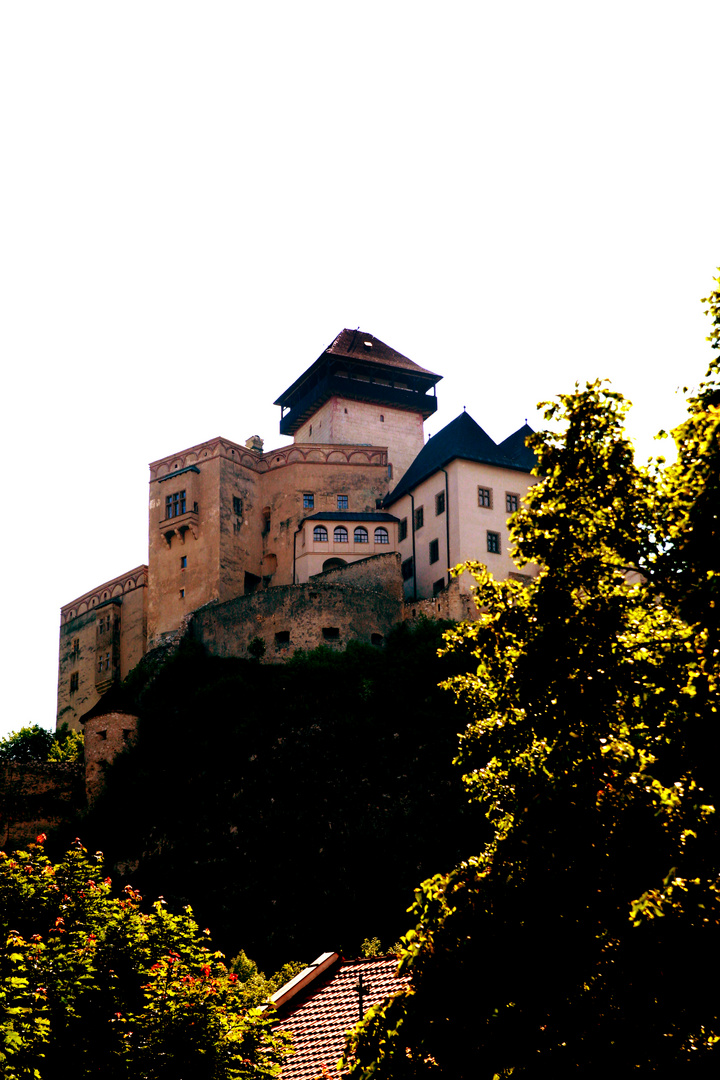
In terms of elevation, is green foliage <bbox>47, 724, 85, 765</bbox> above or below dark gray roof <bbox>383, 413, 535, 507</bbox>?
below

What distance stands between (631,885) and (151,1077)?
8.50 meters

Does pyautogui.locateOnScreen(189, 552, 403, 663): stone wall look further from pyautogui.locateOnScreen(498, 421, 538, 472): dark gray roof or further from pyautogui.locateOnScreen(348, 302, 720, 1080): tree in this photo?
pyautogui.locateOnScreen(348, 302, 720, 1080): tree

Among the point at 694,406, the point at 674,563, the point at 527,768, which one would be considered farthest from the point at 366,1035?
the point at 694,406

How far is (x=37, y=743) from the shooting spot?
246 feet

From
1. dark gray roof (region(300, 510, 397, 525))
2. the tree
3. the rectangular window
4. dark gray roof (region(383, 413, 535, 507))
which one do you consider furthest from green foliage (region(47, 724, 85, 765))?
the tree

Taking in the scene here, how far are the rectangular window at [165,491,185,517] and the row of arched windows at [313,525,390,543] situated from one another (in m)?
9.77

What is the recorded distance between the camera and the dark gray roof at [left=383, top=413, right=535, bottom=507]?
222 feet

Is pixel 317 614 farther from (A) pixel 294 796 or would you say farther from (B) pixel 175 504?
(B) pixel 175 504

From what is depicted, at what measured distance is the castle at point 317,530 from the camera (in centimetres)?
6384

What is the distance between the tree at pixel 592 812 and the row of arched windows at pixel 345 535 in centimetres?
5065

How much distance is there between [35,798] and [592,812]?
1978 inches

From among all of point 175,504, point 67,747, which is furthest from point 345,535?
point 67,747

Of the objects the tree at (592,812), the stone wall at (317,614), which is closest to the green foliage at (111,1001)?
the tree at (592,812)

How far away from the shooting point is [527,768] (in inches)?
694
